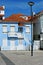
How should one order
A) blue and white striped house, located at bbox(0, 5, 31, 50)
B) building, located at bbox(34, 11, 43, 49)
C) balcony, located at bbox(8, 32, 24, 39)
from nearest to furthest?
balcony, located at bbox(8, 32, 24, 39) → blue and white striped house, located at bbox(0, 5, 31, 50) → building, located at bbox(34, 11, 43, 49)

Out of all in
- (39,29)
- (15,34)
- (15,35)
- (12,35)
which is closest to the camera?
(12,35)

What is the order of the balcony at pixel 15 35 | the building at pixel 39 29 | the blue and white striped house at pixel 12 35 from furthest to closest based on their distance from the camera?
the building at pixel 39 29
the blue and white striped house at pixel 12 35
the balcony at pixel 15 35

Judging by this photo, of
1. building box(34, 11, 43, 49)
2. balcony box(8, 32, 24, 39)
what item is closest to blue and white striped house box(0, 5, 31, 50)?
balcony box(8, 32, 24, 39)

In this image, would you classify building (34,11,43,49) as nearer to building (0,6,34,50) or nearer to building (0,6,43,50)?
building (0,6,43,50)

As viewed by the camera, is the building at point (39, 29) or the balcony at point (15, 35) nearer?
the balcony at point (15, 35)

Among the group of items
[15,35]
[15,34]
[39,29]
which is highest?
[39,29]

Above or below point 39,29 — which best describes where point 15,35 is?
below

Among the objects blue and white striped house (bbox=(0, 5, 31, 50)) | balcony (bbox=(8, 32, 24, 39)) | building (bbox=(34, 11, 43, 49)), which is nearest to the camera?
balcony (bbox=(8, 32, 24, 39))

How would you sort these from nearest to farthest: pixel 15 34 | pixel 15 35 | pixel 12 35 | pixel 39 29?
1. pixel 12 35
2. pixel 15 35
3. pixel 15 34
4. pixel 39 29

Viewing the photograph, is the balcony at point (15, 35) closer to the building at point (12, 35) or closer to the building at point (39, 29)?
the building at point (12, 35)

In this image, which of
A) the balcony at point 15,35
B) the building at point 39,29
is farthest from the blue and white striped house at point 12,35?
the building at point 39,29

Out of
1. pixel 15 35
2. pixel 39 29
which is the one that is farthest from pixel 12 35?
pixel 39 29

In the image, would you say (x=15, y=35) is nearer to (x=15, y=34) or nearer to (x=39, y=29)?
(x=15, y=34)

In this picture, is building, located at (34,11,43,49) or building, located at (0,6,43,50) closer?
building, located at (0,6,43,50)
